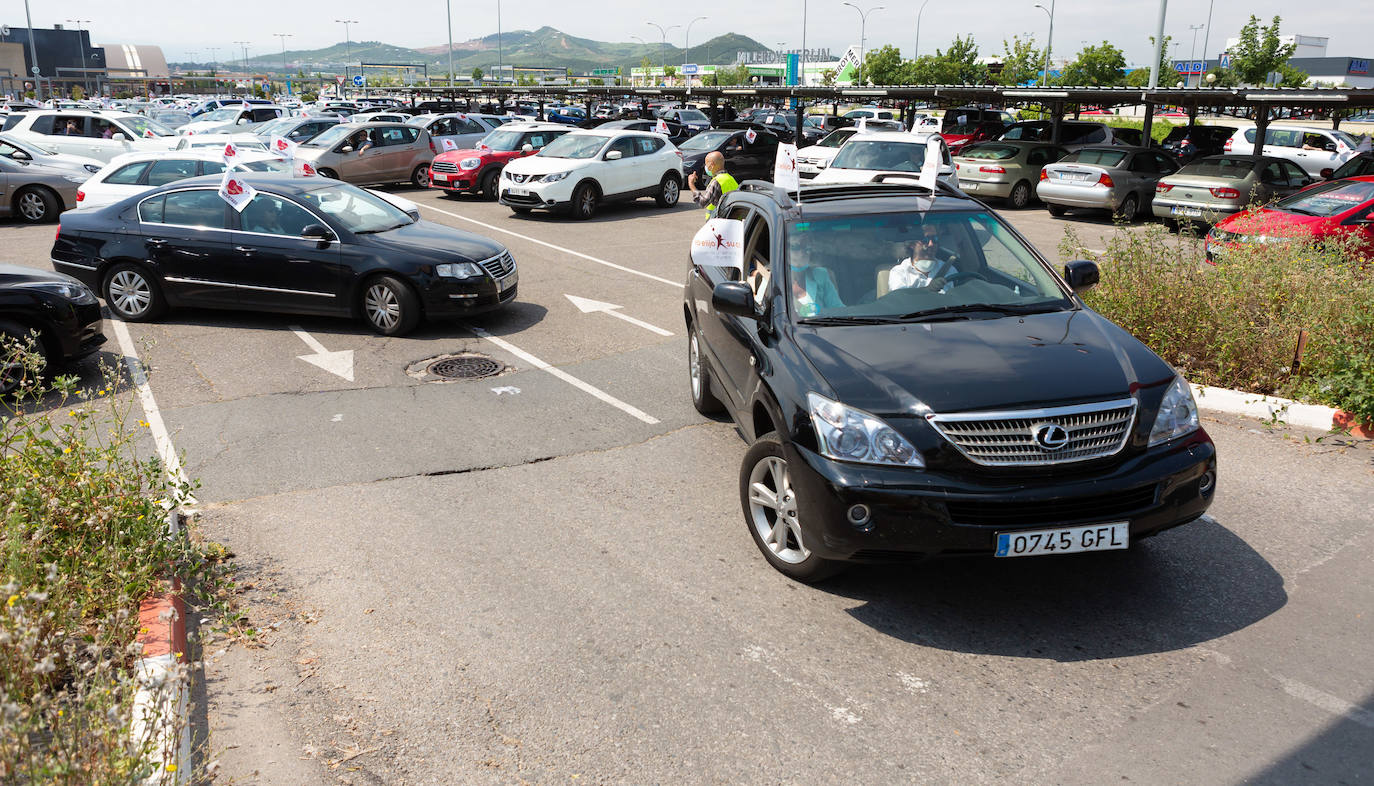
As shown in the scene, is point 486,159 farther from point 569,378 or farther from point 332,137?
point 569,378

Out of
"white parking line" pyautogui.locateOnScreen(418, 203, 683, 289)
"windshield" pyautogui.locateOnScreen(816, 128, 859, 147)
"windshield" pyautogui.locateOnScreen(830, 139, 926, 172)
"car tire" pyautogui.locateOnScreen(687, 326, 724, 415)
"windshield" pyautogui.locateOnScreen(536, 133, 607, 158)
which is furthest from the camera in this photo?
"windshield" pyautogui.locateOnScreen(816, 128, 859, 147)

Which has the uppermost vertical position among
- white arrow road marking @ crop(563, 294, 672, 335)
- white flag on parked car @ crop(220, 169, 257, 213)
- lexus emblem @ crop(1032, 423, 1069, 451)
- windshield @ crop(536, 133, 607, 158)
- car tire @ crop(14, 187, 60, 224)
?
windshield @ crop(536, 133, 607, 158)

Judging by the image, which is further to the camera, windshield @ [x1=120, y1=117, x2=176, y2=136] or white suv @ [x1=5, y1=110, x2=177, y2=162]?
windshield @ [x1=120, y1=117, x2=176, y2=136]

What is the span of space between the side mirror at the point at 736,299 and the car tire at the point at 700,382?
169 cm

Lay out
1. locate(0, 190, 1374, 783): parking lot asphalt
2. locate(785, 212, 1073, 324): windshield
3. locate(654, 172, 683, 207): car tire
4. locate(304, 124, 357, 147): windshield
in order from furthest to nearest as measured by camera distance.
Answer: locate(304, 124, 357, 147): windshield < locate(654, 172, 683, 207): car tire < locate(785, 212, 1073, 324): windshield < locate(0, 190, 1374, 783): parking lot asphalt

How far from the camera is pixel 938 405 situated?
4242 millimetres

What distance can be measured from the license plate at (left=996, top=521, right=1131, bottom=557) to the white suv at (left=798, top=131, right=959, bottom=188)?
47.9 ft

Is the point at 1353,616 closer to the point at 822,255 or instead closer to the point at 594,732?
the point at 822,255

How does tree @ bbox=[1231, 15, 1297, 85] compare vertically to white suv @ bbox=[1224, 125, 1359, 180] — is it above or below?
above

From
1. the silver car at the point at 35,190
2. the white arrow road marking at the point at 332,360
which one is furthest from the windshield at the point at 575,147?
the white arrow road marking at the point at 332,360

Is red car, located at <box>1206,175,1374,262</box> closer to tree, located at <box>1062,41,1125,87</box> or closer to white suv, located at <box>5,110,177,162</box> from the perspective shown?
white suv, located at <box>5,110,177,162</box>

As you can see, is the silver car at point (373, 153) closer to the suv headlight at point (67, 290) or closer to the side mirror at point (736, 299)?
the suv headlight at point (67, 290)

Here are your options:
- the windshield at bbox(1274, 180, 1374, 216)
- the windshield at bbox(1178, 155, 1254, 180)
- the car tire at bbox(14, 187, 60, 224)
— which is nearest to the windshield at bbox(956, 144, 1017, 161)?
the windshield at bbox(1178, 155, 1254, 180)

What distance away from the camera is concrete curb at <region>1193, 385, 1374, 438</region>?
6906 mm
